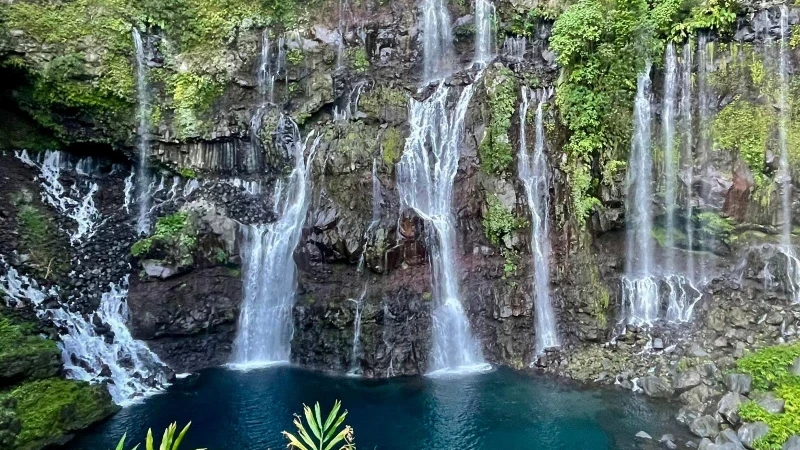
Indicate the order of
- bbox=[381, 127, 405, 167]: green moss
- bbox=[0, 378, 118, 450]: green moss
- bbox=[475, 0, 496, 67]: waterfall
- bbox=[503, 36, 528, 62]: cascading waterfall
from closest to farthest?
bbox=[0, 378, 118, 450]: green moss < bbox=[381, 127, 405, 167]: green moss < bbox=[503, 36, 528, 62]: cascading waterfall < bbox=[475, 0, 496, 67]: waterfall

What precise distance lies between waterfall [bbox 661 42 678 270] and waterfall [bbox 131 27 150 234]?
16908 mm

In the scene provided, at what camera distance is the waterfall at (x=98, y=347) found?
14.3 metres

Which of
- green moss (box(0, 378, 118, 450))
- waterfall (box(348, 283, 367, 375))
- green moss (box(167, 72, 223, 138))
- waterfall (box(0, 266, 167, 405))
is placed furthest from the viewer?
green moss (box(167, 72, 223, 138))

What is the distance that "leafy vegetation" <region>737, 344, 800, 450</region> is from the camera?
1046 centimetres

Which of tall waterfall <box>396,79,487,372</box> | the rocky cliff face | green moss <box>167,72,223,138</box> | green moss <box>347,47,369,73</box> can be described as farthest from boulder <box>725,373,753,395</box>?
green moss <box>167,72,223,138</box>

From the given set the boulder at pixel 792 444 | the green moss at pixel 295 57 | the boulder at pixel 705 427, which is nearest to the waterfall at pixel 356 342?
the boulder at pixel 705 427

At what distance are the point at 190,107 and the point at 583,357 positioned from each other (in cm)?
1552

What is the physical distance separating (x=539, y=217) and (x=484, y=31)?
7959 mm

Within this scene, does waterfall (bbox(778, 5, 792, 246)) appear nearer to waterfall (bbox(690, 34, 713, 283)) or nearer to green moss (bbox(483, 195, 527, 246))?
waterfall (bbox(690, 34, 713, 283))

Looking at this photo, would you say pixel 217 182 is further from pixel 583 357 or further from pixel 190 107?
pixel 583 357

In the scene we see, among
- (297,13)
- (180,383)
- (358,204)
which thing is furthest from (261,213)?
(297,13)

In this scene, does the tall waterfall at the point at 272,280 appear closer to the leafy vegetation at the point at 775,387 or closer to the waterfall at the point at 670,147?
the waterfall at the point at 670,147

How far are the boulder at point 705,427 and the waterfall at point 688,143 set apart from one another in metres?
6.04

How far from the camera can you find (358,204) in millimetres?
17203
